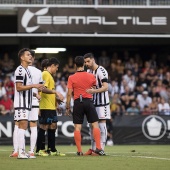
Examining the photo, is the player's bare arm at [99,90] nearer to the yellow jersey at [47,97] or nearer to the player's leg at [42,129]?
the yellow jersey at [47,97]

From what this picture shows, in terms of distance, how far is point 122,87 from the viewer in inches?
1084

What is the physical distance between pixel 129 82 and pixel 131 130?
155 inches

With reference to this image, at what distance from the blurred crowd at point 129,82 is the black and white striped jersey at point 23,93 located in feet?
34.1

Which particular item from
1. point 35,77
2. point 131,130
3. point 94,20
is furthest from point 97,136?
point 94,20

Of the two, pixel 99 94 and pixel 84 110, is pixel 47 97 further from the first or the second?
pixel 99 94

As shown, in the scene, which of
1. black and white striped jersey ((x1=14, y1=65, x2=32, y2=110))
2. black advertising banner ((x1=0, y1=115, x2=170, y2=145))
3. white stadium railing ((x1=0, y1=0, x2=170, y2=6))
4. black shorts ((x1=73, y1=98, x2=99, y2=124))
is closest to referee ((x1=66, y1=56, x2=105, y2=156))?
black shorts ((x1=73, y1=98, x2=99, y2=124))

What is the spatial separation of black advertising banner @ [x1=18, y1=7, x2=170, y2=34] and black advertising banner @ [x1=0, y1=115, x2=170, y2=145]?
177 inches

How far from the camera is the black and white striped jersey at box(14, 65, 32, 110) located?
13570 mm

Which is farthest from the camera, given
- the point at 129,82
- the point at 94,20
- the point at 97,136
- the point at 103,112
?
the point at 129,82

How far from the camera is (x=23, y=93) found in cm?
1367

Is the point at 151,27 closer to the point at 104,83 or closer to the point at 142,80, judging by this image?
the point at 142,80

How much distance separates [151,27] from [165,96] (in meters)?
2.82

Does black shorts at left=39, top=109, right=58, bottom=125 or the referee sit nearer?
the referee

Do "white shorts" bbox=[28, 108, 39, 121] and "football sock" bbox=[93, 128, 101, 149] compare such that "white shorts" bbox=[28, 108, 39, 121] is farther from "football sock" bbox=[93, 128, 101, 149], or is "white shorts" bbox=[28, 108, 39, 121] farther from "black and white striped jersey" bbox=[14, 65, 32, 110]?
"football sock" bbox=[93, 128, 101, 149]
